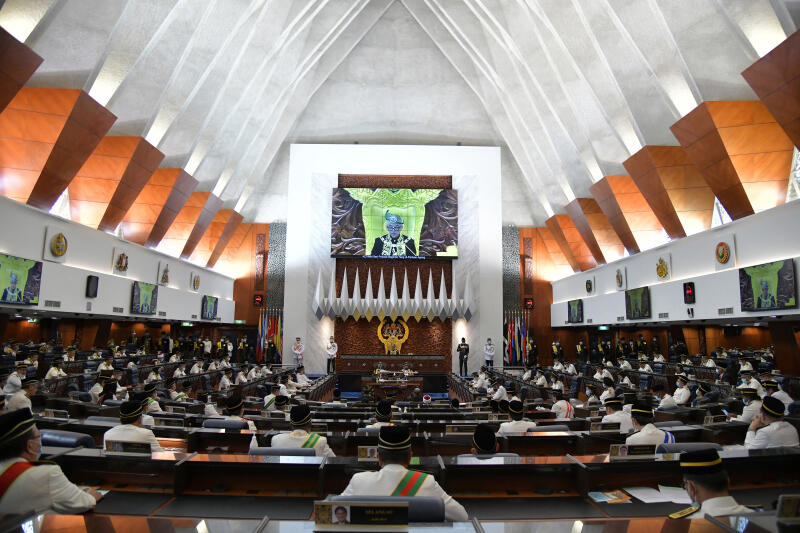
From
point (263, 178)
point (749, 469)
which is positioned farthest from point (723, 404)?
point (263, 178)

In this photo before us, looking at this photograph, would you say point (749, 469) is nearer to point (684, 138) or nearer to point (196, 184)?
point (684, 138)

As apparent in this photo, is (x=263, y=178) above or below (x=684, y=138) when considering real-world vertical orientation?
above

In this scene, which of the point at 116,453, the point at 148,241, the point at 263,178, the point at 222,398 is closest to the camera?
the point at 116,453

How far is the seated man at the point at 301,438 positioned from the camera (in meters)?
4.32

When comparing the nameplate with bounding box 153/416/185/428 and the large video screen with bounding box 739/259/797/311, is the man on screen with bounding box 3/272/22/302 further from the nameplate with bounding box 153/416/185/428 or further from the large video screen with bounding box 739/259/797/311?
the large video screen with bounding box 739/259/797/311

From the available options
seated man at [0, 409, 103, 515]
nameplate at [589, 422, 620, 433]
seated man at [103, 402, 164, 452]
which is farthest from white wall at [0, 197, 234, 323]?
nameplate at [589, 422, 620, 433]

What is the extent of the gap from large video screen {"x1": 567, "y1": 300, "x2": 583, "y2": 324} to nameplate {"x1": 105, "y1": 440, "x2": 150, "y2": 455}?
19965 mm

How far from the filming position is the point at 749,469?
3.50 meters

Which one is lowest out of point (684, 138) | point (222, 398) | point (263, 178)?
point (222, 398)

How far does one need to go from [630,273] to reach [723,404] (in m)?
9.83

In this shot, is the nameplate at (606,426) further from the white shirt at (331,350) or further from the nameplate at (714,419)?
the white shirt at (331,350)

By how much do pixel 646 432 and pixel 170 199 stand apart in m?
15.8

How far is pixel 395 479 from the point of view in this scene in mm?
2721

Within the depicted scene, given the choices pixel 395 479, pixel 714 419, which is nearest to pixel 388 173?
pixel 714 419
